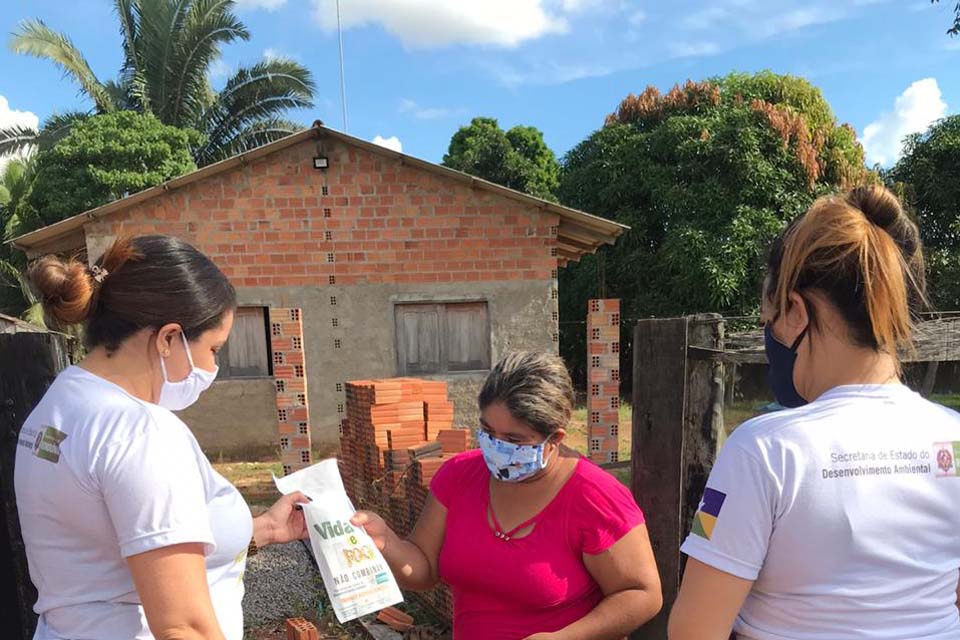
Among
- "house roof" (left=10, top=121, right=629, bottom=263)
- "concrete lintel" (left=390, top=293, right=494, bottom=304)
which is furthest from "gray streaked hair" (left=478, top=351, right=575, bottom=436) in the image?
"concrete lintel" (left=390, top=293, right=494, bottom=304)

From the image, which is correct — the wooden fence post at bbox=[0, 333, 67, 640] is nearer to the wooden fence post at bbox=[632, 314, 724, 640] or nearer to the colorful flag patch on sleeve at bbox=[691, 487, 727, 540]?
the wooden fence post at bbox=[632, 314, 724, 640]

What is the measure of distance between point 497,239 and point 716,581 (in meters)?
8.23

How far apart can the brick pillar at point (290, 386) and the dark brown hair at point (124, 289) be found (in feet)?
19.7

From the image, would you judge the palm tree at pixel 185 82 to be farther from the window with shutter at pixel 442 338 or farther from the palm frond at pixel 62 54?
the window with shutter at pixel 442 338

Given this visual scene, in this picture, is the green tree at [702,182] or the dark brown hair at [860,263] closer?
the dark brown hair at [860,263]

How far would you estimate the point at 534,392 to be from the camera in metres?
2.07

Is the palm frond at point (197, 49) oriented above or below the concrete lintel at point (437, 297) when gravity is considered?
above

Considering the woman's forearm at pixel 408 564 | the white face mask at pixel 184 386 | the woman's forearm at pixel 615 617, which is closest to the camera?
the white face mask at pixel 184 386

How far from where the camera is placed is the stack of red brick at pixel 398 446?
191 inches

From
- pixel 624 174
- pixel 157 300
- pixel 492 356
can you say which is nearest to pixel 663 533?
pixel 157 300

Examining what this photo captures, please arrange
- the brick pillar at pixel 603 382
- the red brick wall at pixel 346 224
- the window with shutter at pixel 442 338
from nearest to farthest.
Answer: the brick pillar at pixel 603 382 → the red brick wall at pixel 346 224 → the window with shutter at pixel 442 338

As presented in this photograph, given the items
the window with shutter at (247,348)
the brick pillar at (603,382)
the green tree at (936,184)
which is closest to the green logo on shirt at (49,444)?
the brick pillar at (603,382)

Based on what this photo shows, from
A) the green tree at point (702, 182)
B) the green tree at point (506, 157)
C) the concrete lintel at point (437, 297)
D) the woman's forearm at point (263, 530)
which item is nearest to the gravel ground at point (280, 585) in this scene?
the woman's forearm at point (263, 530)

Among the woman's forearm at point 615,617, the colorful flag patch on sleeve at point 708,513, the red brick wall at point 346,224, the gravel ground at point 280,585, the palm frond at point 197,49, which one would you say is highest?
the palm frond at point 197,49
